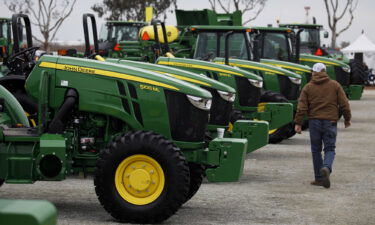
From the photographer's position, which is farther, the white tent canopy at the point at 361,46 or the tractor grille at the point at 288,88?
the white tent canopy at the point at 361,46

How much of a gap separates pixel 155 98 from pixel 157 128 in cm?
30

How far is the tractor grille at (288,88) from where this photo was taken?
19.5 meters

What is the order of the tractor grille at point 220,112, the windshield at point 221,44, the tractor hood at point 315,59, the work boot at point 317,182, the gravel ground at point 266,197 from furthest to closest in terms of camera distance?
the tractor hood at point 315,59 < the windshield at point 221,44 < the tractor grille at point 220,112 < the work boot at point 317,182 < the gravel ground at point 266,197

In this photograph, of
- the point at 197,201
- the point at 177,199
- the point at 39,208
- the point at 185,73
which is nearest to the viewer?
the point at 39,208

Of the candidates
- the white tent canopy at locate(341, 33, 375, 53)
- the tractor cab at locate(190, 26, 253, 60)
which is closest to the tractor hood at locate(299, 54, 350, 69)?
the tractor cab at locate(190, 26, 253, 60)

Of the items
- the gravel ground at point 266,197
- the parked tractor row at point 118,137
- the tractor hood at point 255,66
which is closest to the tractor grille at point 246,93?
the gravel ground at point 266,197

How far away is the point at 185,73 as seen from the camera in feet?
40.1

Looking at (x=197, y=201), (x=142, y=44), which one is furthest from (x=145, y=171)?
(x=142, y=44)

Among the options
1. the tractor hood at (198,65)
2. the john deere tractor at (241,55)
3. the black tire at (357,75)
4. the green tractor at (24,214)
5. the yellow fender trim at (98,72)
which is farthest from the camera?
the black tire at (357,75)

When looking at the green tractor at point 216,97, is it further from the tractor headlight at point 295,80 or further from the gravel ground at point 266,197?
the tractor headlight at point 295,80

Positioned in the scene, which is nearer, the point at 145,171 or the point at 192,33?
the point at 145,171

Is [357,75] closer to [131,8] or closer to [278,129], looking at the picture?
[278,129]

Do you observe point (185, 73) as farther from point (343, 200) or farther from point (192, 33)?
point (192, 33)

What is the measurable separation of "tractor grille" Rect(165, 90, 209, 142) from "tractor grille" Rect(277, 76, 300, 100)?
1016 centimetres
